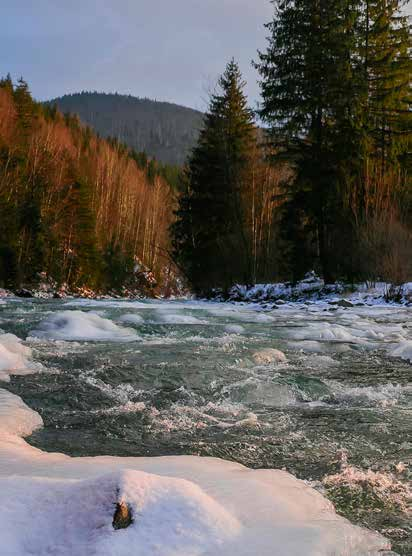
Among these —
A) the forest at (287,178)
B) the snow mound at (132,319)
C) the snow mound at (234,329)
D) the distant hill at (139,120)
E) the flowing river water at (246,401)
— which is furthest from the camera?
the distant hill at (139,120)

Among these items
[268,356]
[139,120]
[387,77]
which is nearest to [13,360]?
[268,356]

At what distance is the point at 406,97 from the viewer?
64.5 feet

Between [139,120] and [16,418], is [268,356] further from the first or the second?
[139,120]

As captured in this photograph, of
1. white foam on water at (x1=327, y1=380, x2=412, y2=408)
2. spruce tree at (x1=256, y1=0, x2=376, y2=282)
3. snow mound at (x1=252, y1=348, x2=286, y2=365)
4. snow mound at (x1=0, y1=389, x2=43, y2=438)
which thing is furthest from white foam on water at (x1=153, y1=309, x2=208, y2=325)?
spruce tree at (x1=256, y1=0, x2=376, y2=282)

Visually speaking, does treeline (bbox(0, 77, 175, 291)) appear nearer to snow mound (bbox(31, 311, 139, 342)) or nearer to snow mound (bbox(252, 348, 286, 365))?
snow mound (bbox(31, 311, 139, 342))

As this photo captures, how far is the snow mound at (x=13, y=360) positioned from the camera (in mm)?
5795

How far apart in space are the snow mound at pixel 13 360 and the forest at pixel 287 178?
11.6 m

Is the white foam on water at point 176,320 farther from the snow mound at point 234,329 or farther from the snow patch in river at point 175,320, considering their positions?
the snow mound at point 234,329

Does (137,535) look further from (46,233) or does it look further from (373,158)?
(46,233)

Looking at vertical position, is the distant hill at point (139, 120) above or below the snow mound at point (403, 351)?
above

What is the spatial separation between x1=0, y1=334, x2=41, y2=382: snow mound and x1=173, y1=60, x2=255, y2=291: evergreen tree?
16496mm

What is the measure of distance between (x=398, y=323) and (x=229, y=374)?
20.1 feet

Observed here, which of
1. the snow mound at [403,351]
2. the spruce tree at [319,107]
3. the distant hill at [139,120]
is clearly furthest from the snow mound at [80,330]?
the distant hill at [139,120]

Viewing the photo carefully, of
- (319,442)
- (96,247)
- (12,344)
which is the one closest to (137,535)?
(319,442)
